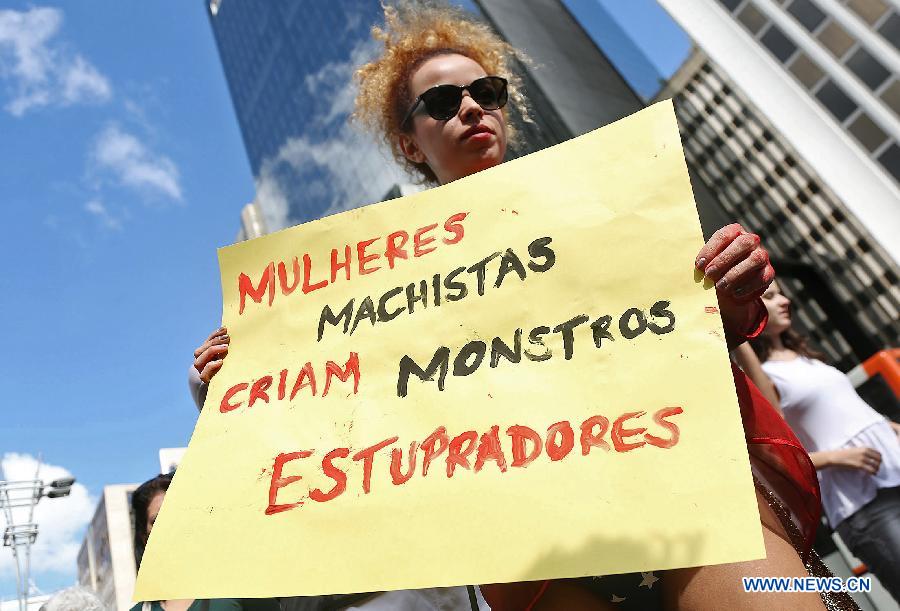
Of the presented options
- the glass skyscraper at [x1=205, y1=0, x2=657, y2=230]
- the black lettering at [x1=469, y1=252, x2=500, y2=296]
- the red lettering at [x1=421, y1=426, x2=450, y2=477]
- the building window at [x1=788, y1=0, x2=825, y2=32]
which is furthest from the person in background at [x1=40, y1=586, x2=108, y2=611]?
the building window at [x1=788, y1=0, x2=825, y2=32]

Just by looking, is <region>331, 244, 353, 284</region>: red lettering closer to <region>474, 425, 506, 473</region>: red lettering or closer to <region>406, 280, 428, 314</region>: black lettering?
A: <region>406, 280, 428, 314</region>: black lettering

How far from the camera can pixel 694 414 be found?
92cm

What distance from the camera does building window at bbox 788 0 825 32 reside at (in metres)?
21.1

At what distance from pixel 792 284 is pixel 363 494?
125 ft

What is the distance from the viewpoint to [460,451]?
3.46ft

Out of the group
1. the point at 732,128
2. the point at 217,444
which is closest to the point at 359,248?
the point at 217,444

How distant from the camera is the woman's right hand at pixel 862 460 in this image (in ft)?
8.70

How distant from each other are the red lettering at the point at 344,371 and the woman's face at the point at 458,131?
669mm

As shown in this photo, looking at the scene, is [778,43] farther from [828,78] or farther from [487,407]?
[487,407]

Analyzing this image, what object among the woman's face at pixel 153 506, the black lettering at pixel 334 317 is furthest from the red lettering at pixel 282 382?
the woman's face at pixel 153 506

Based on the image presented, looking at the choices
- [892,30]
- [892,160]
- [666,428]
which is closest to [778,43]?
[892,30]

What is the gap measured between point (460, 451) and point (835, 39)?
26.5 m

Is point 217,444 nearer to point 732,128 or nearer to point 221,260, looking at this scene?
point 221,260

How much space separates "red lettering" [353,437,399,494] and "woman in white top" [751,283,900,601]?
244 centimetres
